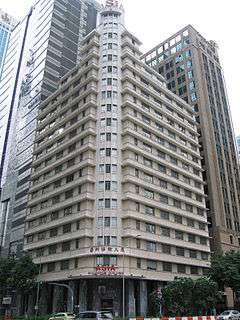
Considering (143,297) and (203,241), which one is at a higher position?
(203,241)

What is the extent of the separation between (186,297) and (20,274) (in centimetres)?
2703

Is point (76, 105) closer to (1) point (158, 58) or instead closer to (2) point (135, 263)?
(2) point (135, 263)

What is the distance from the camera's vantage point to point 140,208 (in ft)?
193

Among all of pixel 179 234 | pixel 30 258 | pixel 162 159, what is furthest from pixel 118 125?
pixel 30 258

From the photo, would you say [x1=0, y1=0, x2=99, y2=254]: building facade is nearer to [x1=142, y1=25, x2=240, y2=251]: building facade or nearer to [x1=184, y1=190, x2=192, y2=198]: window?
[x1=142, y1=25, x2=240, y2=251]: building facade

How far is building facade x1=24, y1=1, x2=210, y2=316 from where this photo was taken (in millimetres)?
54281

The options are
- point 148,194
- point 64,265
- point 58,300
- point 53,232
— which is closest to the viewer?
point 64,265

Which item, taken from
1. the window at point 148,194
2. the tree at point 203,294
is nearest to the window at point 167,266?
the tree at point 203,294

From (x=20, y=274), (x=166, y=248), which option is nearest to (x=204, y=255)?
(x=166, y=248)

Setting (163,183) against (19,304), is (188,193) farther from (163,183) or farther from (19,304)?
(19,304)

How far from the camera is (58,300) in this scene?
5847 centimetres

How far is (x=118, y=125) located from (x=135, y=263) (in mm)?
23205

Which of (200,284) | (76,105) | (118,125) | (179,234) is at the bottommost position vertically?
(200,284)

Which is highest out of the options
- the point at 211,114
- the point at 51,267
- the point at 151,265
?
the point at 211,114
